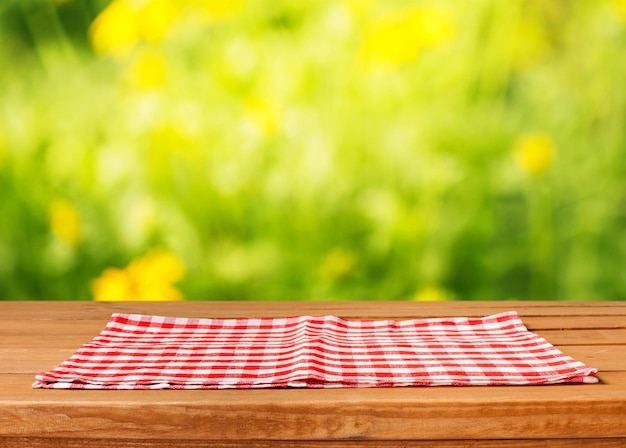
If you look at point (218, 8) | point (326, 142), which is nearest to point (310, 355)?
point (326, 142)

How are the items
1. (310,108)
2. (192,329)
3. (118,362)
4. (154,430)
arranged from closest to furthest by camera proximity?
(154,430), (118,362), (192,329), (310,108)

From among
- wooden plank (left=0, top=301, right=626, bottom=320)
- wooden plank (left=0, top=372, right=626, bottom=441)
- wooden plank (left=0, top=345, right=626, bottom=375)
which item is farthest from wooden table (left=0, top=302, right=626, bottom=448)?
wooden plank (left=0, top=301, right=626, bottom=320)

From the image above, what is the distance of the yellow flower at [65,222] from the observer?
8.32ft

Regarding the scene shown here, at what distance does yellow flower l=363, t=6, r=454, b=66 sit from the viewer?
2486mm

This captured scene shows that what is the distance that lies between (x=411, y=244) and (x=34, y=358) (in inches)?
53.0

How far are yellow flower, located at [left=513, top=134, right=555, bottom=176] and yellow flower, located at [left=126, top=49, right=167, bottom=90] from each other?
39.5 inches

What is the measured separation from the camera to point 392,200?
251 centimetres

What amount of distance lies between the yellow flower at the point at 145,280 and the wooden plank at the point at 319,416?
4.54 feet

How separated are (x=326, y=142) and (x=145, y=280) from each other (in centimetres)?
65

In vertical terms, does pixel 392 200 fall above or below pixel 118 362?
above

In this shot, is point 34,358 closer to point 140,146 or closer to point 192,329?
point 192,329

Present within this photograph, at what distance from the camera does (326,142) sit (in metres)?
2.50

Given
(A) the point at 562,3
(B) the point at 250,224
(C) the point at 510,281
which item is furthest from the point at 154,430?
(A) the point at 562,3

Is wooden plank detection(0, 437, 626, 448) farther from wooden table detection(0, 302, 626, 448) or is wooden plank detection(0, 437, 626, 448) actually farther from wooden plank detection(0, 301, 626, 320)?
wooden plank detection(0, 301, 626, 320)
